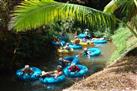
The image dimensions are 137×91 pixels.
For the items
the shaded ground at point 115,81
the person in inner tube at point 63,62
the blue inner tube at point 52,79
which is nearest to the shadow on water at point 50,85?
the blue inner tube at point 52,79

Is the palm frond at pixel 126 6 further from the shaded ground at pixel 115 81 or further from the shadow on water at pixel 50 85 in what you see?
the shadow on water at pixel 50 85

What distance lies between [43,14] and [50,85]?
20.7 feet

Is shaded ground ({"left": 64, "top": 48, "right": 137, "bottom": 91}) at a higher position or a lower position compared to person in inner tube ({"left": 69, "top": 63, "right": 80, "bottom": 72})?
higher

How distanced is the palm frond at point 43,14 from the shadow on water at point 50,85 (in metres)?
5.57

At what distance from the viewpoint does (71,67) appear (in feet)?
49.9

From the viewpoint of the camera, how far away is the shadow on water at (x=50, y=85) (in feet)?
44.5

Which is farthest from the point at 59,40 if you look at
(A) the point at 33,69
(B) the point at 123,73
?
(B) the point at 123,73

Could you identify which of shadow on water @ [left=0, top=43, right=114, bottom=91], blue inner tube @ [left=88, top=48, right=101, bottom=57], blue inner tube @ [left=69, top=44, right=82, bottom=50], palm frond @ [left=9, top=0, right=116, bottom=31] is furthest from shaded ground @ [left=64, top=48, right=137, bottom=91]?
blue inner tube @ [left=69, top=44, right=82, bottom=50]

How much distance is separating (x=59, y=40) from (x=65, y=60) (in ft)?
13.0

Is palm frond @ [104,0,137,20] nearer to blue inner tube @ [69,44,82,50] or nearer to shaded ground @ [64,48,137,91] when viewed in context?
shaded ground @ [64,48,137,91]

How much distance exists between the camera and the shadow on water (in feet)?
44.5

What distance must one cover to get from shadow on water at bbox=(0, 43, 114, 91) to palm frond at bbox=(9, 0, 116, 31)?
219 inches

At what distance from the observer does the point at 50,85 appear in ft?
45.4

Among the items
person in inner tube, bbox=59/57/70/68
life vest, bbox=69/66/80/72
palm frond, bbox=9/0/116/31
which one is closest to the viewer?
palm frond, bbox=9/0/116/31
